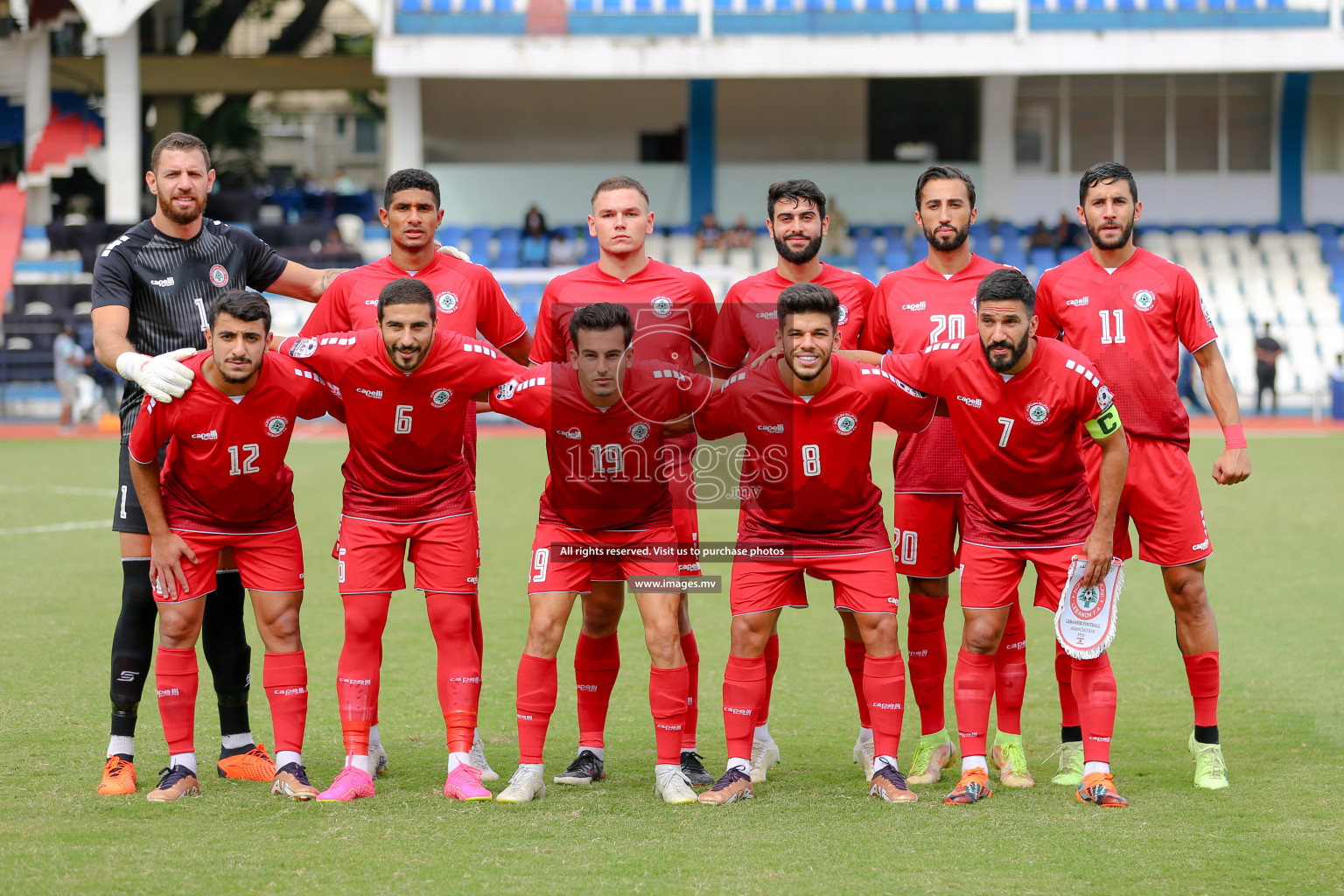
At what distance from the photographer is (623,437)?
17.1ft

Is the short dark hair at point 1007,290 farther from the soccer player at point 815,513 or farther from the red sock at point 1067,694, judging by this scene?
the red sock at point 1067,694

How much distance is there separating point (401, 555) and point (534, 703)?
79cm

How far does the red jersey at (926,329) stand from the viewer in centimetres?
558

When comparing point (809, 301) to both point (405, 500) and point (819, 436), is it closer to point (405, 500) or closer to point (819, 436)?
point (819, 436)

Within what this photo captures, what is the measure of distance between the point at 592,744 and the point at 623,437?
126 centimetres

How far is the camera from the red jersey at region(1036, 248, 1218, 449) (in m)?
5.43


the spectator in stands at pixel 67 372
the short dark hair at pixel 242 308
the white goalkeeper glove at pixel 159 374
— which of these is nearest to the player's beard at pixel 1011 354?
the short dark hair at pixel 242 308

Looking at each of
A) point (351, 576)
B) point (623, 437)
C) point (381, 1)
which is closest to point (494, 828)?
point (351, 576)

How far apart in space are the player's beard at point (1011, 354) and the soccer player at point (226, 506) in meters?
2.58

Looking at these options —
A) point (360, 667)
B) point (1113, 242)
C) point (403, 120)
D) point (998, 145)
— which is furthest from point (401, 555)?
point (998, 145)

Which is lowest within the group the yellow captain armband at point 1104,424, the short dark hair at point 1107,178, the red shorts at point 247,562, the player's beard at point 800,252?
the red shorts at point 247,562

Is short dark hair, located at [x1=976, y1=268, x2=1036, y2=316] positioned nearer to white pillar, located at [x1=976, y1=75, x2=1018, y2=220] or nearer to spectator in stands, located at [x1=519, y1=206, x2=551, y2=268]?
spectator in stands, located at [x1=519, y1=206, x2=551, y2=268]

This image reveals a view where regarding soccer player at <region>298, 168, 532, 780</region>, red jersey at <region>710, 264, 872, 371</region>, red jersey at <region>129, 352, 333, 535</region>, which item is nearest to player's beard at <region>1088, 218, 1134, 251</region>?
red jersey at <region>710, 264, 872, 371</region>

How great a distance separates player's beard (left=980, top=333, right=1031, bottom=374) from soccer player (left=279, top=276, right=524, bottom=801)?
179 cm
